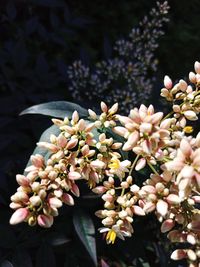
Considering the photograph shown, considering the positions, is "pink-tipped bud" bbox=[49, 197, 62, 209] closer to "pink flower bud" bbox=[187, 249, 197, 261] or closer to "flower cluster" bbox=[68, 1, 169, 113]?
"pink flower bud" bbox=[187, 249, 197, 261]

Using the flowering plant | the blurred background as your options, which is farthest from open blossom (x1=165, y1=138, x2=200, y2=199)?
the blurred background

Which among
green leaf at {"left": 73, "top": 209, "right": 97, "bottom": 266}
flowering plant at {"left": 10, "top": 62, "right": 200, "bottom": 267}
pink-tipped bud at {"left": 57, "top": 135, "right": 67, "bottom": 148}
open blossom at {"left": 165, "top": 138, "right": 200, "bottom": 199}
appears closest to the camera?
open blossom at {"left": 165, "top": 138, "right": 200, "bottom": 199}

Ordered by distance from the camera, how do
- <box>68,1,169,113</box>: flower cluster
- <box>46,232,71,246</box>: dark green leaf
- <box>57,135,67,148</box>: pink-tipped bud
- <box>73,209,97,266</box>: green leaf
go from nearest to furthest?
1. <box>57,135,67,148</box>: pink-tipped bud
2. <box>73,209,97,266</box>: green leaf
3. <box>46,232,71,246</box>: dark green leaf
4. <box>68,1,169,113</box>: flower cluster

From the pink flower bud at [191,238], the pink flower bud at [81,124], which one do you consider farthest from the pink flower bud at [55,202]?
the pink flower bud at [191,238]

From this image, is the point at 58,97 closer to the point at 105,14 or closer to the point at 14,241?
the point at 14,241

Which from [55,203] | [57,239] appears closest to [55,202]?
[55,203]

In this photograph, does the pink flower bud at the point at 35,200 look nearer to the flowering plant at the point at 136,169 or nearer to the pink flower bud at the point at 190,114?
the flowering plant at the point at 136,169

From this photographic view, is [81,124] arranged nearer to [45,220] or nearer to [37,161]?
[37,161]

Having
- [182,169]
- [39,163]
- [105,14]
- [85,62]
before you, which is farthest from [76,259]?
[105,14]
